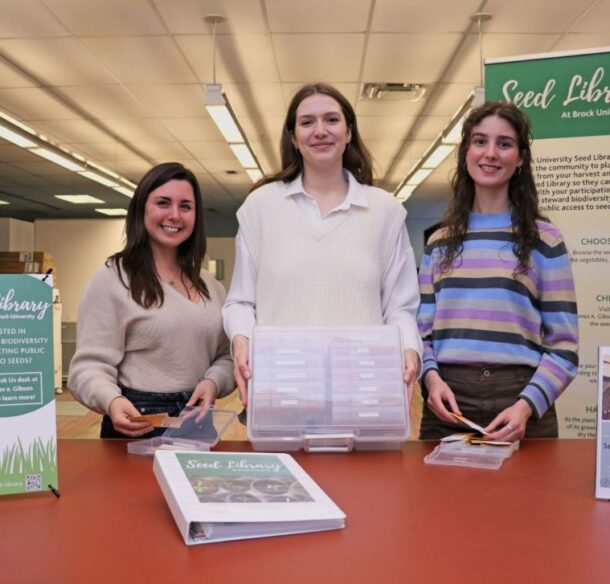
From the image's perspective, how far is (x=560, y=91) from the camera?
294cm

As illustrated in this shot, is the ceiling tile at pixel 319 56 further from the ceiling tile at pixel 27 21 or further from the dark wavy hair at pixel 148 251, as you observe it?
the dark wavy hair at pixel 148 251

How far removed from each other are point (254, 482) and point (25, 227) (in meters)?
9.52

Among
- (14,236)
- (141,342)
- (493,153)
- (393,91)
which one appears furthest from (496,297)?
(14,236)

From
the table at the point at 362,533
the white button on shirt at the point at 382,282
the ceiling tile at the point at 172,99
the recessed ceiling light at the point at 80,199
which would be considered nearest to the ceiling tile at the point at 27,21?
the ceiling tile at the point at 172,99

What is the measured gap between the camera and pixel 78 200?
12961 millimetres

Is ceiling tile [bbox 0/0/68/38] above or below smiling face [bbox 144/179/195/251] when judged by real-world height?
above

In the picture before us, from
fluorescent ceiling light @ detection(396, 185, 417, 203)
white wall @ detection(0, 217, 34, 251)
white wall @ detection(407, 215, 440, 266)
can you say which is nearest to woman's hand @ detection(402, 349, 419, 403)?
fluorescent ceiling light @ detection(396, 185, 417, 203)

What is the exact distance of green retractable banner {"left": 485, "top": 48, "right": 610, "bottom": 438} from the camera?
2.88m

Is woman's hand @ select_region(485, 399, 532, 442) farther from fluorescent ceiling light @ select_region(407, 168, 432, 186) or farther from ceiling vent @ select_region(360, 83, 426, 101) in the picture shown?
fluorescent ceiling light @ select_region(407, 168, 432, 186)

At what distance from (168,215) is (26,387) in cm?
84

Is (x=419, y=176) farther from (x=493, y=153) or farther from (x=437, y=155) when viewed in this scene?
(x=493, y=153)

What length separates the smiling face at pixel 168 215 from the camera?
1.82 metres

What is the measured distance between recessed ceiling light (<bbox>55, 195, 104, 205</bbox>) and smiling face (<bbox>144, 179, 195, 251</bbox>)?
1132 cm

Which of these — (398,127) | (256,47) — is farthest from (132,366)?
(398,127)
